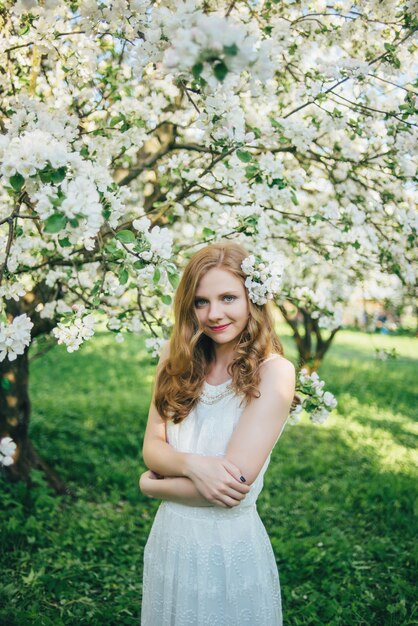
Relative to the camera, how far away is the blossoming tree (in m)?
2.12

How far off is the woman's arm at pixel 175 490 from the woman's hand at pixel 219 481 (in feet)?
0.20

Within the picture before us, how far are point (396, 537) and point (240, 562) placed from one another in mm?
2384

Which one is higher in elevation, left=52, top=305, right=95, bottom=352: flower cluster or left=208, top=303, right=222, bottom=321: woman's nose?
left=208, top=303, right=222, bottom=321: woman's nose

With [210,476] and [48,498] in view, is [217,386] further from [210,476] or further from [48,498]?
[48,498]

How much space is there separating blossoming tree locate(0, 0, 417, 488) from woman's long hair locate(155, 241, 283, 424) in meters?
0.15

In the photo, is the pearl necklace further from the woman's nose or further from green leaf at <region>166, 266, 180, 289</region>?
green leaf at <region>166, 266, 180, 289</region>

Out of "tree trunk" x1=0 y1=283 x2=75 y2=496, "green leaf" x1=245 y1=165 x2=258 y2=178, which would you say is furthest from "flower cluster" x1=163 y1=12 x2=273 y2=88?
"tree trunk" x1=0 y1=283 x2=75 y2=496

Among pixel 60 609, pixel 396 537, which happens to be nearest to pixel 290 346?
pixel 396 537

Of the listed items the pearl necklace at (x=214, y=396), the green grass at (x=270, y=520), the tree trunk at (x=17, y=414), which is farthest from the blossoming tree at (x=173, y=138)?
the green grass at (x=270, y=520)

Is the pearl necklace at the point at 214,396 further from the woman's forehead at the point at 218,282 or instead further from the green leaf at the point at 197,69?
the green leaf at the point at 197,69

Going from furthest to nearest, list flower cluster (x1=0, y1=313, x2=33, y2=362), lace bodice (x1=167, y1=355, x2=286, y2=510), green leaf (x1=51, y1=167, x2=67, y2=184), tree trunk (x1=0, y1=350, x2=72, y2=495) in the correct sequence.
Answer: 1. tree trunk (x1=0, y1=350, x2=72, y2=495)
2. lace bodice (x1=167, y1=355, x2=286, y2=510)
3. flower cluster (x1=0, y1=313, x2=33, y2=362)
4. green leaf (x1=51, y1=167, x2=67, y2=184)

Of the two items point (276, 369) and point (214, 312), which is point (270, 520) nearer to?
point (276, 369)

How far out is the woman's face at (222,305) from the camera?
2148 mm

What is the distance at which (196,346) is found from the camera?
92.4 inches
